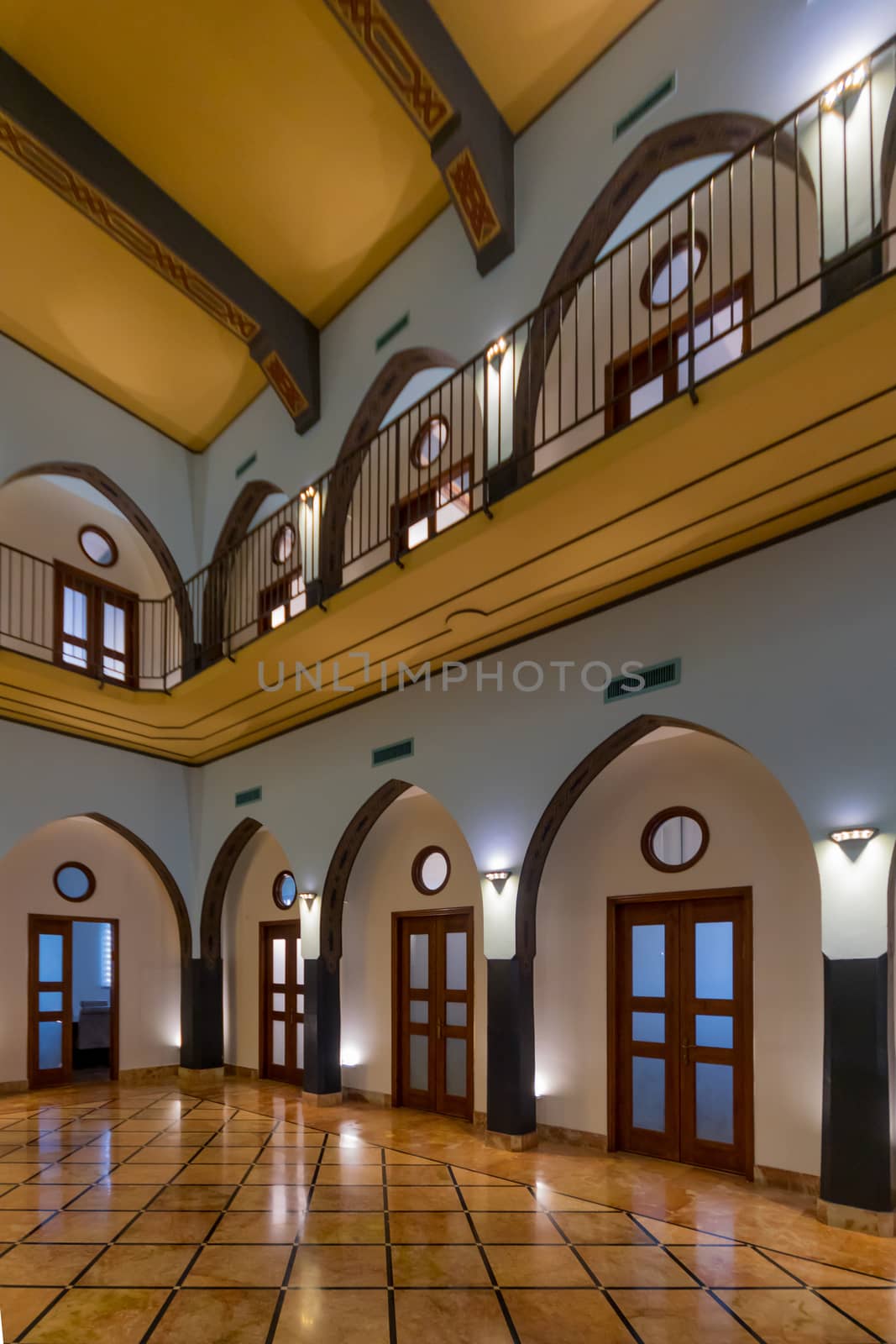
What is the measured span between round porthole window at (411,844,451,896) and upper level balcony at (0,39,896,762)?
191 cm

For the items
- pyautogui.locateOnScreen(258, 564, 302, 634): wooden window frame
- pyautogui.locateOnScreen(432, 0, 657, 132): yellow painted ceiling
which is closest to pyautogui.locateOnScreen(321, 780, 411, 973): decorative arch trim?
pyautogui.locateOnScreen(258, 564, 302, 634): wooden window frame

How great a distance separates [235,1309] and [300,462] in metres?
8.28

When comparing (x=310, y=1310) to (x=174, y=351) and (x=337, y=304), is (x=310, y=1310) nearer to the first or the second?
(x=337, y=304)

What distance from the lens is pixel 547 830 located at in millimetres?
7770

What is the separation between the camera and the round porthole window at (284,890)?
37.6 ft

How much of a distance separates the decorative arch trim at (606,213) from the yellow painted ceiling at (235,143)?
1.31 meters

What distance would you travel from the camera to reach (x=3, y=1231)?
550 cm

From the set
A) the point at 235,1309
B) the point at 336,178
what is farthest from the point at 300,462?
the point at 235,1309

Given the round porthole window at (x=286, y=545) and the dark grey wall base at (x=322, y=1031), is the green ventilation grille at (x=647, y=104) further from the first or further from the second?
the dark grey wall base at (x=322, y=1031)

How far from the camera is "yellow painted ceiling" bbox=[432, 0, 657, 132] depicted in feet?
23.0

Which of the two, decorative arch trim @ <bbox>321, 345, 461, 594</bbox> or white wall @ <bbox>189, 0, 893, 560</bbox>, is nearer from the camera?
white wall @ <bbox>189, 0, 893, 560</bbox>

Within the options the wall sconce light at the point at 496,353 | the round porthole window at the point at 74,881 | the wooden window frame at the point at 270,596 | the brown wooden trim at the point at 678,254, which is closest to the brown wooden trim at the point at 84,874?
the round porthole window at the point at 74,881

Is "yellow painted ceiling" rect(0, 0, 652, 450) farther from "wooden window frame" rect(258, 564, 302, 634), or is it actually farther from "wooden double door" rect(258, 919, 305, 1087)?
"wooden double door" rect(258, 919, 305, 1087)

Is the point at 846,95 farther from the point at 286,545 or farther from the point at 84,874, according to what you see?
the point at 84,874
